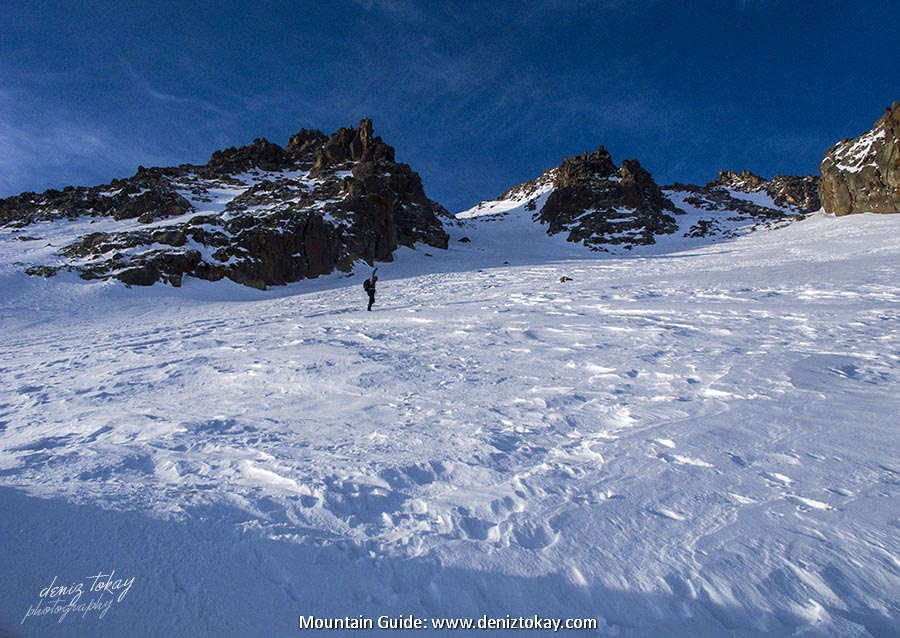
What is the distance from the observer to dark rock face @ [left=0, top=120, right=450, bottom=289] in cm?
2309

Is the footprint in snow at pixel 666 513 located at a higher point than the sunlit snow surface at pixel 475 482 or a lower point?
lower

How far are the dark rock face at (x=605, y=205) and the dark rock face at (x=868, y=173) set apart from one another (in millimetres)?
18321

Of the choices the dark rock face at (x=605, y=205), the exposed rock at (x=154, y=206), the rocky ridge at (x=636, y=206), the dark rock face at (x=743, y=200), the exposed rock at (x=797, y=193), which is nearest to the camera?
the exposed rock at (x=154, y=206)

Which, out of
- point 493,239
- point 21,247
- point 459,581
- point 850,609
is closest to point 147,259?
point 21,247

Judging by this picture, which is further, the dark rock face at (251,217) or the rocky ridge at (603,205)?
the rocky ridge at (603,205)

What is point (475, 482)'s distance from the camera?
3.54m

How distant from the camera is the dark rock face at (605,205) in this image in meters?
61.8

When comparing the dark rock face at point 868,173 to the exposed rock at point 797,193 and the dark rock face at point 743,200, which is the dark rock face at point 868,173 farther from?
the exposed rock at point 797,193

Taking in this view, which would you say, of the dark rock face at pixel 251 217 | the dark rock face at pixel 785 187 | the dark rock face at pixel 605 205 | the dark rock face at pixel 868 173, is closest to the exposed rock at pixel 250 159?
the dark rock face at pixel 251 217

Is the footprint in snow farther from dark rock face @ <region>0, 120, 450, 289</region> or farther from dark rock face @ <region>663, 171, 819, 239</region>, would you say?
dark rock face @ <region>663, 171, 819, 239</region>

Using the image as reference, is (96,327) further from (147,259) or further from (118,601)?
(118,601)

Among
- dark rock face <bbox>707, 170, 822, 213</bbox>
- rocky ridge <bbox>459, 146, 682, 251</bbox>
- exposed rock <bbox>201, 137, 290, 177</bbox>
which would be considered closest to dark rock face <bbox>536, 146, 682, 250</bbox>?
rocky ridge <bbox>459, 146, 682, 251</bbox>

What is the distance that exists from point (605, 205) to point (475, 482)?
78.9m

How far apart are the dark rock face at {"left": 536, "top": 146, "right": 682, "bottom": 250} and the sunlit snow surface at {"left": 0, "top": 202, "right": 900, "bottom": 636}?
51042 millimetres
